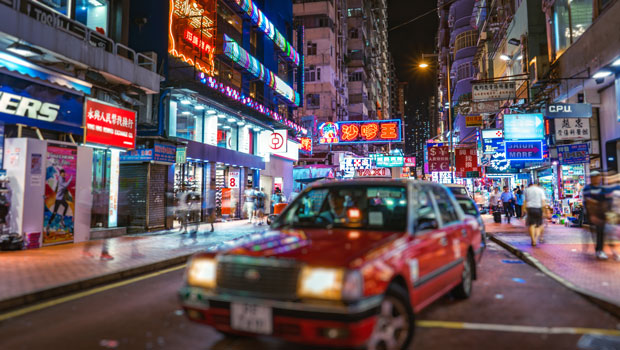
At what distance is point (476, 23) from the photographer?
43.2 metres

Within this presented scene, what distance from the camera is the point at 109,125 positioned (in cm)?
1300

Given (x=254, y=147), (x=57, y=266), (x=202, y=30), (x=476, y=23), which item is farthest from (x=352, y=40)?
(x=57, y=266)

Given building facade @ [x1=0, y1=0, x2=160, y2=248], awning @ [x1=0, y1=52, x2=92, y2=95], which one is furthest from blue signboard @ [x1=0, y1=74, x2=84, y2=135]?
awning @ [x1=0, y1=52, x2=92, y2=95]

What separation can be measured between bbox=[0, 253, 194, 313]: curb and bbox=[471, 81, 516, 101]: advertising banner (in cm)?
1560

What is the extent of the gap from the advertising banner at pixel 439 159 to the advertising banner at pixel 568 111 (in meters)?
17.4

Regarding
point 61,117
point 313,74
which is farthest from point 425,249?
point 313,74

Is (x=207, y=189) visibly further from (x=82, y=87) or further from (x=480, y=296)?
(x=480, y=296)

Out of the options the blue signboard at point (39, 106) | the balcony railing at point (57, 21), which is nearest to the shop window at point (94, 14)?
the balcony railing at point (57, 21)

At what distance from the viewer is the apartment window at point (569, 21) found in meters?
14.5

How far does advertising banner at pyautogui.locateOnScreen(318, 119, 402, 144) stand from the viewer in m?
30.4

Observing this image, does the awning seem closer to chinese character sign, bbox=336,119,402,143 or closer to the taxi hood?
the taxi hood

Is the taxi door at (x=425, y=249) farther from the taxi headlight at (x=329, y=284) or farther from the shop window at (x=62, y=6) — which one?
the shop window at (x=62, y=6)

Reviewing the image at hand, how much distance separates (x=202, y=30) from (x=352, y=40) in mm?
50879

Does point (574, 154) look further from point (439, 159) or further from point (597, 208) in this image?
point (439, 159)
